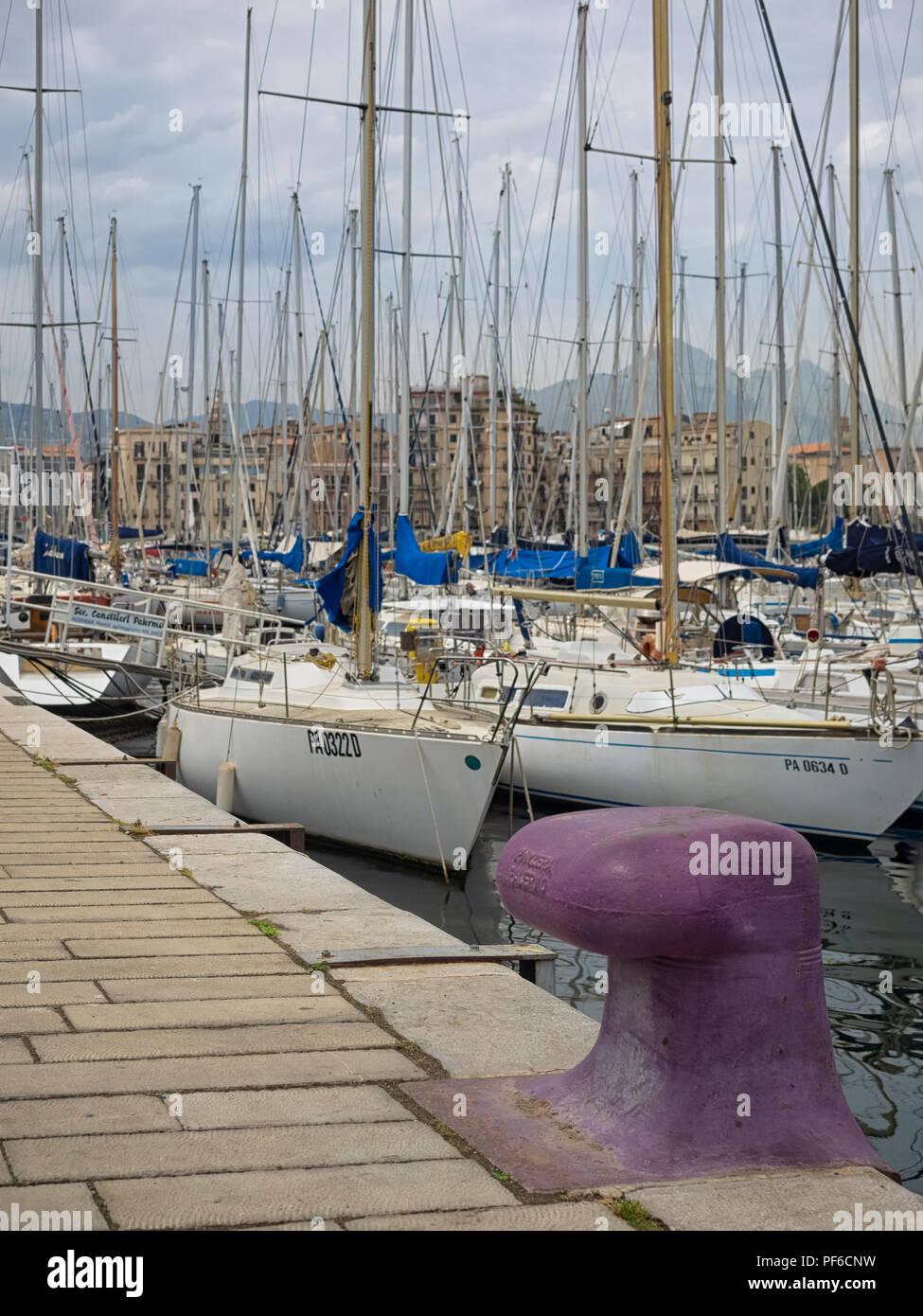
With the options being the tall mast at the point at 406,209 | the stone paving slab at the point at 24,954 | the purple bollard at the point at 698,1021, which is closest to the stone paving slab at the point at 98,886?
the stone paving slab at the point at 24,954

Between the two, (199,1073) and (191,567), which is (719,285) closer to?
(191,567)

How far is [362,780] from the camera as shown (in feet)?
50.9

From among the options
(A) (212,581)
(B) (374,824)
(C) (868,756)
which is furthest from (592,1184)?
(A) (212,581)

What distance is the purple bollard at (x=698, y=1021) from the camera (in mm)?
4297

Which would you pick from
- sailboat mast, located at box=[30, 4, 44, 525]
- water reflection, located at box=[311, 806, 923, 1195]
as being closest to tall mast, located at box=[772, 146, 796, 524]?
sailboat mast, located at box=[30, 4, 44, 525]

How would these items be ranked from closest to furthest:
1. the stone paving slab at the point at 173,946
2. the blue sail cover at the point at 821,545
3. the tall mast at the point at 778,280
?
the stone paving slab at the point at 173,946 < the blue sail cover at the point at 821,545 < the tall mast at the point at 778,280

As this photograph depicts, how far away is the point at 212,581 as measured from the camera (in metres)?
43.0

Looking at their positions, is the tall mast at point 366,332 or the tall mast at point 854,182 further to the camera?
the tall mast at point 854,182

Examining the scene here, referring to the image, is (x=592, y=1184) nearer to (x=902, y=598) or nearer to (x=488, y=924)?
(x=488, y=924)

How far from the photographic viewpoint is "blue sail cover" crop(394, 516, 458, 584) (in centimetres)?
2170

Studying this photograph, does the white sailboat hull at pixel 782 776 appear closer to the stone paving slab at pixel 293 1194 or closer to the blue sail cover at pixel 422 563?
the blue sail cover at pixel 422 563

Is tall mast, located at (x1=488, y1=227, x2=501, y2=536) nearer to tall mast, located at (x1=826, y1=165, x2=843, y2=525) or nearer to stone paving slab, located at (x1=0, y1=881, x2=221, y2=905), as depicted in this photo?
tall mast, located at (x1=826, y1=165, x2=843, y2=525)

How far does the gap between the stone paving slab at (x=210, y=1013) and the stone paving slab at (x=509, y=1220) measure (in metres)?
1.83
